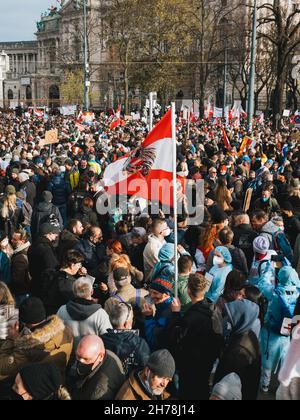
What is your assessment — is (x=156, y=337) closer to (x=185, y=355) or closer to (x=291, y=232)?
(x=185, y=355)

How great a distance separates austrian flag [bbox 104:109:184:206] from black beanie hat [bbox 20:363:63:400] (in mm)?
2696

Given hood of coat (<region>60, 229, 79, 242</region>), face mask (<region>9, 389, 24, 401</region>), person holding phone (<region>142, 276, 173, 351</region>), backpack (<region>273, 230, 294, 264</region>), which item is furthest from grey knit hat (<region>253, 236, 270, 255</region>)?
face mask (<region>9, 389, 24, 401</region>)

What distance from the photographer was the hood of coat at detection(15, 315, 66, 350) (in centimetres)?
366

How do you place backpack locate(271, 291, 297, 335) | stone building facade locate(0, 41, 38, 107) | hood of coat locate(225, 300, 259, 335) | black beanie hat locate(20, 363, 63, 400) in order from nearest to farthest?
black beanie hat locate(20, 363, 63, 400) < hood of coat locate(225, 300, 259, 335) < backpack locate(271, 291, 297, 335) < stone building facade locate(0, 41, 38, 107)

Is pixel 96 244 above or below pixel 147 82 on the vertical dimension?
below

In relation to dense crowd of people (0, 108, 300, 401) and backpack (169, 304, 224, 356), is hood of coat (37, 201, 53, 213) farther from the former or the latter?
backpack (169, 304, 224, 356)

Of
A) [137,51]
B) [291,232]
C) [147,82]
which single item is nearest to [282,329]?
[291,232]

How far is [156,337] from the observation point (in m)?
4.32

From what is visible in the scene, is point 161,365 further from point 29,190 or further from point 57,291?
point 29,190

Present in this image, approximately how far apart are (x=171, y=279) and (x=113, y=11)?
4985 centimetres

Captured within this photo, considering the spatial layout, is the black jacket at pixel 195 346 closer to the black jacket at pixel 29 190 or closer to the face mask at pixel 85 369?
the face mask at pixel 85 369

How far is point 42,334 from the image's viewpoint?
376 cm

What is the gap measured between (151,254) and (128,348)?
222cm

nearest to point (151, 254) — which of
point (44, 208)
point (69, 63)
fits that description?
point (44, 208)
